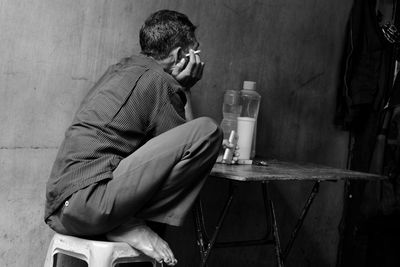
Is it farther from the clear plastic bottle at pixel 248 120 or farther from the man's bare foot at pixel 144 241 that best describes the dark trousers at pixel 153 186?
Answer: the clear plastic bottle at pixel 248 120

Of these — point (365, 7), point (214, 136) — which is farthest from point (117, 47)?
point (365, 7)

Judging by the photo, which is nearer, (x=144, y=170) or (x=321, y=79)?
(x=144, y=170)

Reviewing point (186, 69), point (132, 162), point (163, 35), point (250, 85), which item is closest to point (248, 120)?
point (250, 85)

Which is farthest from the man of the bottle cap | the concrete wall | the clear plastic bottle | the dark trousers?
the bottle cap

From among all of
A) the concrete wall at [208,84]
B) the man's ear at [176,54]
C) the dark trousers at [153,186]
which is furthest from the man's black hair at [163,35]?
the dark trousers at [153,186]

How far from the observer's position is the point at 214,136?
2.18m

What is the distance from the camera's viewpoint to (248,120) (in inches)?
115

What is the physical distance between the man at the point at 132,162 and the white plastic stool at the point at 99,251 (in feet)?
0.11

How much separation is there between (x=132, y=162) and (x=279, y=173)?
28.7 inches

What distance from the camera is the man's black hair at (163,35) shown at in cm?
249

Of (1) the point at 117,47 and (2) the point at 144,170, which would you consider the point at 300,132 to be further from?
(2) the point at 144,170

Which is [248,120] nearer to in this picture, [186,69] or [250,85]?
[250,85]

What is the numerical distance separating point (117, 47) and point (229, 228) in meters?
1.27

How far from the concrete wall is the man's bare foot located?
27.0 inches
